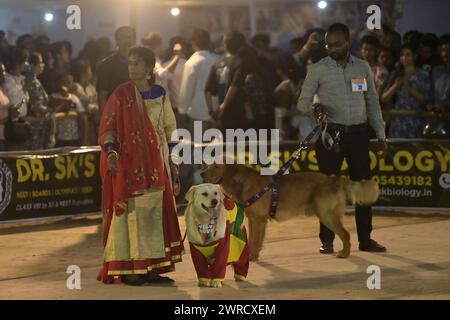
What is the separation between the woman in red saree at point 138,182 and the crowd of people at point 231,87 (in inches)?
172

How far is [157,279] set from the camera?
8.72m

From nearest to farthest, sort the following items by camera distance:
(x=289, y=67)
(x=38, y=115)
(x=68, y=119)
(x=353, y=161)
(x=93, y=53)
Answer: (x=353, y=161), (x=38, y=115), (x=68, y=119), (x=289, y=67), (x=93, y=53)

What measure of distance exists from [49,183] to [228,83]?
2839 mm

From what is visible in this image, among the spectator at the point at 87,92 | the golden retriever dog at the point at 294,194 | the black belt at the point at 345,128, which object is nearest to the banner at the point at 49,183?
the spectator at the point at 87,92

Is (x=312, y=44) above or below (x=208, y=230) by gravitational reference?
above

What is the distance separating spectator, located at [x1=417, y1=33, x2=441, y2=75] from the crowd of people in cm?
1

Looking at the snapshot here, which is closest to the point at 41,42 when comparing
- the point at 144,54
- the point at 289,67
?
the point at 289,67

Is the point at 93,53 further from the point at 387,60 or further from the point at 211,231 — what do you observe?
the point at 211,231

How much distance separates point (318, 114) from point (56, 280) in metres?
2.61

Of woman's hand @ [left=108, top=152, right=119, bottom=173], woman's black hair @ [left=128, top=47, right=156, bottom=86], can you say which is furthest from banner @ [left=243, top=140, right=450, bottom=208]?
woman's hand @ [left=108, top=152, right=119, bottom=173]

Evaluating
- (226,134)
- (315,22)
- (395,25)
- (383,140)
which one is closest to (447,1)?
(395,25)

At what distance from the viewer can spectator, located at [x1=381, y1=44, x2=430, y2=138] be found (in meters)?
13.9

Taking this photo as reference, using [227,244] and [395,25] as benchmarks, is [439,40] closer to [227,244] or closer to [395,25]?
[395,25]

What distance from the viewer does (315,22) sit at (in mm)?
17516
